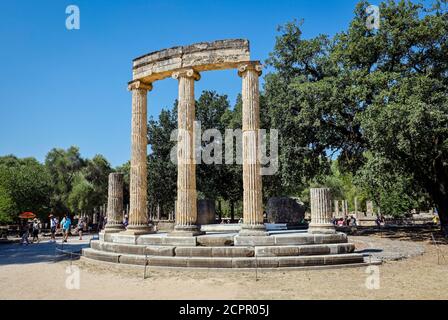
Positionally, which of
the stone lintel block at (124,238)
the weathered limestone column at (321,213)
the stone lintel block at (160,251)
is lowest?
the stone lintel block at (160,251)

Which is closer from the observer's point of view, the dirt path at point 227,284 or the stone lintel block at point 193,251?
the dirt path at point 227,284

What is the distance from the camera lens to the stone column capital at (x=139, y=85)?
56.3ft

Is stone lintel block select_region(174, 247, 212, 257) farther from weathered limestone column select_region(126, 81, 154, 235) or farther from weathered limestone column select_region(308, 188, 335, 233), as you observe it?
weathered limestone column select_region(308, 188, 335, 233)

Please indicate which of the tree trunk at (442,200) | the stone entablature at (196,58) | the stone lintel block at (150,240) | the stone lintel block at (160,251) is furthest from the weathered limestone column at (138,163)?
the tree trunk at (442,200)

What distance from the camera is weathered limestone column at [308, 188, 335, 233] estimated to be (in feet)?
48.6

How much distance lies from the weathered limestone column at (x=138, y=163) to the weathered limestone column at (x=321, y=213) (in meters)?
7.78

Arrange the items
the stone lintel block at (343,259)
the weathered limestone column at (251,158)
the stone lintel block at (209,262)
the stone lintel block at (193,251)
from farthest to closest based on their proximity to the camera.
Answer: the weathered limestone column at (251,158) < the stone lintel block at (193,251) < the stone lintel block at (343,259) < the stone lintel block at (209,262)

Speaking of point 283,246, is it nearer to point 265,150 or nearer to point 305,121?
point 305,121

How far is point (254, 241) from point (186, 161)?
4584 millimetres

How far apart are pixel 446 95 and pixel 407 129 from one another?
350 cm

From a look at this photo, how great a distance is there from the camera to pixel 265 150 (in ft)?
92.7

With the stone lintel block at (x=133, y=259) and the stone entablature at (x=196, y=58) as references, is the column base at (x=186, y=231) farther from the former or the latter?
the stone entablature at (x=196, y=58)

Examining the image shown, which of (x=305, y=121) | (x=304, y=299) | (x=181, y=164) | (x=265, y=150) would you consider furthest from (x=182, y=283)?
(x=265, y=150)

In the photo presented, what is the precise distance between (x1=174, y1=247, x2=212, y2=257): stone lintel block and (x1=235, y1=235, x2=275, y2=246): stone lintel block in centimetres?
128
